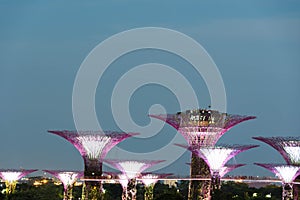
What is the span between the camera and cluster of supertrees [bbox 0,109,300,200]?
145ft

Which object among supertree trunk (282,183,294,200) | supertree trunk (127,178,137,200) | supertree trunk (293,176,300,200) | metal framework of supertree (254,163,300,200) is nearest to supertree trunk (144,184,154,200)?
supertree trunk (127,178,137,200)

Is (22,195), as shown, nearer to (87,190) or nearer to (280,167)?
(87,190)

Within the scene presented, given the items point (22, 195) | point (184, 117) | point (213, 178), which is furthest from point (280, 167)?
point (22, 195)

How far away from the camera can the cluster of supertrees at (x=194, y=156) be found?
1743 inches

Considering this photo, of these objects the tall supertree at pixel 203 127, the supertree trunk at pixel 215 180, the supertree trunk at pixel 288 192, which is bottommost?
the supertree trunk at pixel 288 192

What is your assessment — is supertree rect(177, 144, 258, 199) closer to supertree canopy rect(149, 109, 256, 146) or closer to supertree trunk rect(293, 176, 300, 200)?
supertree canopy rect(149, 109, 256, 146)

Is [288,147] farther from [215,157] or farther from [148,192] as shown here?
A: [148,192]

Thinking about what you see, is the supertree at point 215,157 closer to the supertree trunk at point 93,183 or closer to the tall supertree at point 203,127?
the tall supertree at point 203,127

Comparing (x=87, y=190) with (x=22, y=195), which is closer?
(x=87, y=190)

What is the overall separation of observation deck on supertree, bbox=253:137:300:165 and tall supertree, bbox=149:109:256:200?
11.6 ft

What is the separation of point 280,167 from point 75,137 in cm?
1265

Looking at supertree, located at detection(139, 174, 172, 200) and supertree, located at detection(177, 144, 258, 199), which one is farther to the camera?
supertree, located at detection(139, 174, 172, 200)

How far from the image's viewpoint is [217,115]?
48469 mm

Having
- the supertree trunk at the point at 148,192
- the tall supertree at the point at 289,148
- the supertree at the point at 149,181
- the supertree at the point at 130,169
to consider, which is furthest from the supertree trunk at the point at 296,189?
the supertree trunk at the point at 148,192
